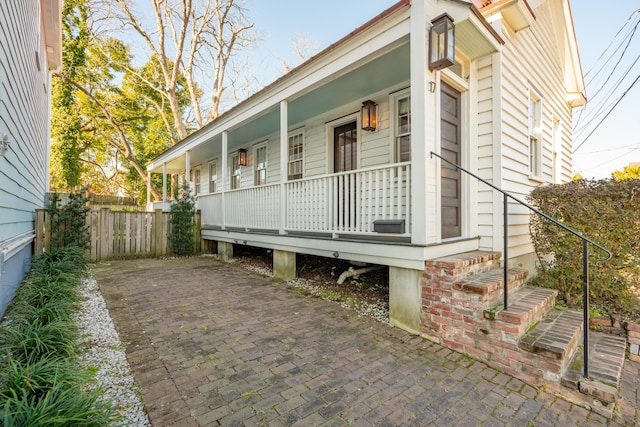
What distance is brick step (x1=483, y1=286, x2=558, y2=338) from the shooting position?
105 inches

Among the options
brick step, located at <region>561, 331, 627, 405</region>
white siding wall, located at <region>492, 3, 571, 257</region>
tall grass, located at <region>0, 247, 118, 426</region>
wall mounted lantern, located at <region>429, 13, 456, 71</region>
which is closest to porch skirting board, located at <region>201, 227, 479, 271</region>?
white siding wall, located at <region>492, 3, 571, 257</region>

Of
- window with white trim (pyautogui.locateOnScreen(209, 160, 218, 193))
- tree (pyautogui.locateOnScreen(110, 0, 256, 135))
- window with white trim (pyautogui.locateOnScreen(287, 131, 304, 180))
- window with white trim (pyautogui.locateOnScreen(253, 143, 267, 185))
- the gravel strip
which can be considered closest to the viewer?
the gravel strip

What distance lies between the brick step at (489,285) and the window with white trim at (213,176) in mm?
10723

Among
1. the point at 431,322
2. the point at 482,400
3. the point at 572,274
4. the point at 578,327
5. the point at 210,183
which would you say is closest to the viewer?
the point at 482,400

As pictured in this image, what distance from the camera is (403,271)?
354 centimetres

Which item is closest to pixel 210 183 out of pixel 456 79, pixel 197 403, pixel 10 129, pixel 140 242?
pixel 140 242

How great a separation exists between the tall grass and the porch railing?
316cm

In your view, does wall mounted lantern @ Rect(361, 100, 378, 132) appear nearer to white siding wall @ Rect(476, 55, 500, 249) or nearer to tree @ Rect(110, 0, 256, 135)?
white siding wall @ Rect(476, 55, 500, 249)

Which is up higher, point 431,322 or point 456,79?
point 456,79

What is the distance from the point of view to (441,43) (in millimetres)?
3350

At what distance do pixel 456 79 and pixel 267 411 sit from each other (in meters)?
4.35

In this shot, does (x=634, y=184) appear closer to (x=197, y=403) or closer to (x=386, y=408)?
(x=386, y=408)

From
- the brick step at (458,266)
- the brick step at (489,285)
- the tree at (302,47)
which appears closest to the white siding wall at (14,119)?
the brick step at (458,266)

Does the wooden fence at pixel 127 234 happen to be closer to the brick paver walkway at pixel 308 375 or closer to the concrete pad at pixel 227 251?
the concrete pad at pixel 227 251
